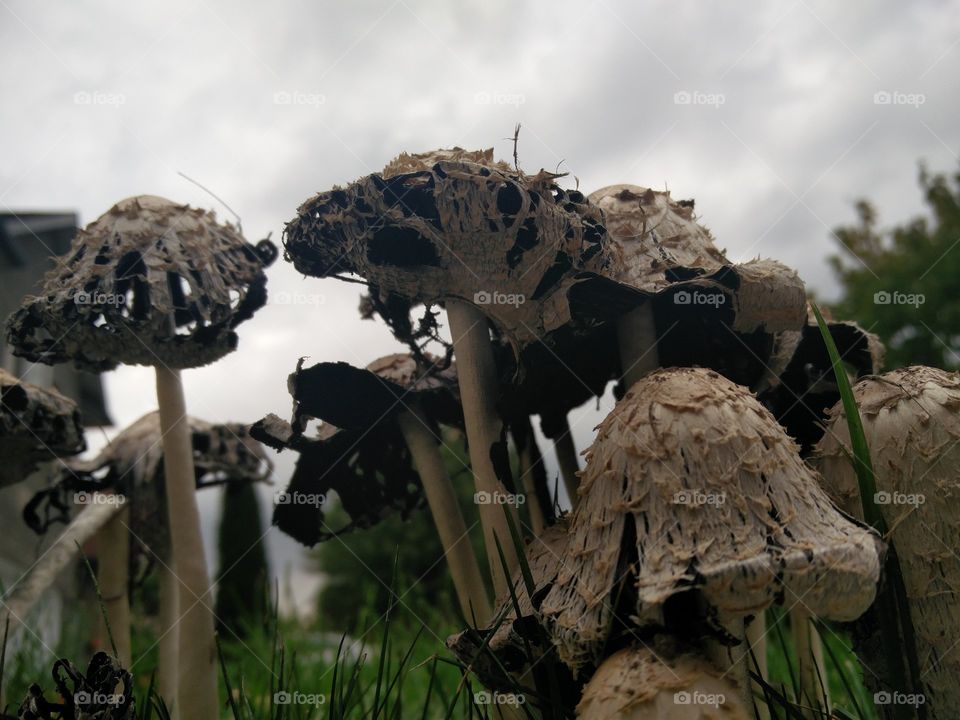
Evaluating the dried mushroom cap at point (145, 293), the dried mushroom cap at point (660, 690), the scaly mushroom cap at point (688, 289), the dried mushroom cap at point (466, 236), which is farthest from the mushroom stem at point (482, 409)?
the dried mushroom cap at point (145, 293)

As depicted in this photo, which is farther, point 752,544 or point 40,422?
point 40,422

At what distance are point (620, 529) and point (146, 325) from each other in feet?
5.10

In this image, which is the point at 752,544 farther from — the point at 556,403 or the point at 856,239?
the point at 856,239

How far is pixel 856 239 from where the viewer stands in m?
20.4

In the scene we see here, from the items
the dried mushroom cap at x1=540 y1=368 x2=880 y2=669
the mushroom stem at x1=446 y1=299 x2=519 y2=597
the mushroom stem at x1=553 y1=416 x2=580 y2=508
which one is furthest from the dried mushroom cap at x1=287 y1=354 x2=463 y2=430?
the dried mushroom cap at x1=540 y1=368 x2=880 y2=669

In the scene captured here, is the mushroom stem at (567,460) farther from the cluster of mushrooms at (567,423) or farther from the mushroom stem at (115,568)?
the mushroom stem at (115,568)

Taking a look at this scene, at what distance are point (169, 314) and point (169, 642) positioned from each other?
4.15 feet

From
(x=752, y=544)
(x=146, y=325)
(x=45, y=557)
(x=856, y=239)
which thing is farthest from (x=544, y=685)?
(x=856, y=239)

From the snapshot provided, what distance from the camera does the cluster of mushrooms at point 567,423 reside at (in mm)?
1411

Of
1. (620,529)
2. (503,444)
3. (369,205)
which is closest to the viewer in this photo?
(620,529)

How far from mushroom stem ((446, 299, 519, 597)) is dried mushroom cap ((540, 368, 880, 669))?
42 cm

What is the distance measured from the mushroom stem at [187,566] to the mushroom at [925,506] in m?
1.91

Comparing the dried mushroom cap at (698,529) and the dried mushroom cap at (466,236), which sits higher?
the dried mushroom cap at (466,236)

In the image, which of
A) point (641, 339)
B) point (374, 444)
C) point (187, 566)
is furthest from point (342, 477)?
point (641, 339)
